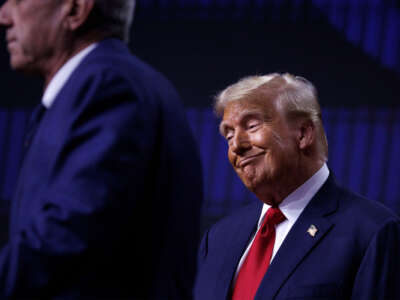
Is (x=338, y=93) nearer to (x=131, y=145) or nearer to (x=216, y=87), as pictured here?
(x=216, y=87)

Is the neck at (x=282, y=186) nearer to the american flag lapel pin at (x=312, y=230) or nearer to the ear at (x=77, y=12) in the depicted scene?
the american flag lapel pin at (x=312, y=230)

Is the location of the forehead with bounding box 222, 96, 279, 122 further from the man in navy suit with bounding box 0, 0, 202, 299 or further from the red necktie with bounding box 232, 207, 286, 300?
the man in navy suit with bounding box 0, 0, 202, 299

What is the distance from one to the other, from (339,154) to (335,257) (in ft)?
3.05

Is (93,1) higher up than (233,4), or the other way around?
(93,1)

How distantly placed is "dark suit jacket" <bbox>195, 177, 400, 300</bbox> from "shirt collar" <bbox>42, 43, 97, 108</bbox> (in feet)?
3.57

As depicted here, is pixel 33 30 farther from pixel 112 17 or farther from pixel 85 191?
pixel 85 191

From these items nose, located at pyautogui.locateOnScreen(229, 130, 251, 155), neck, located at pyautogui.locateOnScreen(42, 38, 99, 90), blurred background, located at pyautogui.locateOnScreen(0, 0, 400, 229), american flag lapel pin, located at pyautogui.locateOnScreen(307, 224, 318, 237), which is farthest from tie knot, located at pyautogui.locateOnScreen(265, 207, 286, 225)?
neck, located at pyautogui.locateOnScreen(42, 38, 99, 90)

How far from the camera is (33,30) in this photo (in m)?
1.13

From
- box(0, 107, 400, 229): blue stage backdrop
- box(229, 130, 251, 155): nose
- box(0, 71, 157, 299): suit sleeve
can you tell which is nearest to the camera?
box(0, 71, 157, 299): suit sleeve

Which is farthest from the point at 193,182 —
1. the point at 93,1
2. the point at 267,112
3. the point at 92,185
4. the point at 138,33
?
the point at 138,33

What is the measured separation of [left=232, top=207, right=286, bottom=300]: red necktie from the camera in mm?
2074

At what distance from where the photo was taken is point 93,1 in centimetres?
112

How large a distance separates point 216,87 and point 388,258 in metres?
1.25

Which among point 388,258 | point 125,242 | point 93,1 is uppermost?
point 93,1
